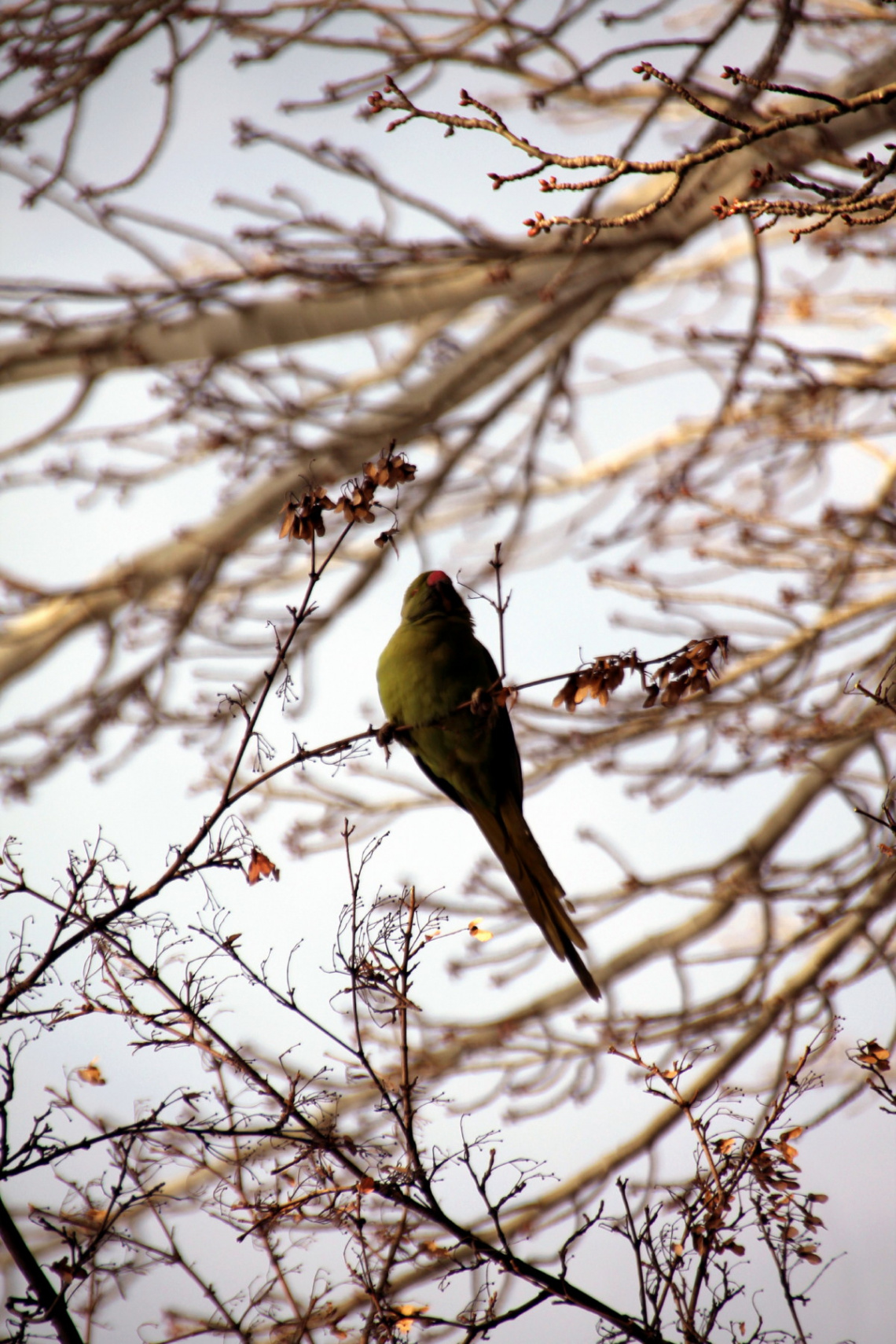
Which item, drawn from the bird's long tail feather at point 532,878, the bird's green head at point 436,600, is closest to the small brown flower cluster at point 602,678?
the bird's long tail feather at point 532,878

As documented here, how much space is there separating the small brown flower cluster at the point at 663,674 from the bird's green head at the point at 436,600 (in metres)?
1.32

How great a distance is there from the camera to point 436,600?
3221mm

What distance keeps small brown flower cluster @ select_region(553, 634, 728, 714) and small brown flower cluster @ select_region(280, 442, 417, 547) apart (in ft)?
1.49

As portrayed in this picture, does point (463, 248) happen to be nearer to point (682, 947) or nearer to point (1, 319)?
point (1, 319)

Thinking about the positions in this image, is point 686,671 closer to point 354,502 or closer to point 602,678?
point 602,678

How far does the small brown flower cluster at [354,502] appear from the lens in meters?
1.91

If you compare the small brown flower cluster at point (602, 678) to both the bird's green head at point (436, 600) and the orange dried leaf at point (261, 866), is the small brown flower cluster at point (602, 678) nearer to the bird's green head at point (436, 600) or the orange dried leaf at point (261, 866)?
the orange dried leaf at point (261, 866)

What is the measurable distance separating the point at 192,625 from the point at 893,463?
322 centimetres

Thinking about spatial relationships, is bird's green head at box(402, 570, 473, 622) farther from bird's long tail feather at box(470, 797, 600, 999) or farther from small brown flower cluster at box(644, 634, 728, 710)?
small brown flower cluster at box(644, 634, 728, 710)

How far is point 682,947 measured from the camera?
15.4ft

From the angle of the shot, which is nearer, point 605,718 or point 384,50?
point 384,50

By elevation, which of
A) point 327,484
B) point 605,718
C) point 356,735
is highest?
point 327,484

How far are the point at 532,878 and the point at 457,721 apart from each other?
1.61ft

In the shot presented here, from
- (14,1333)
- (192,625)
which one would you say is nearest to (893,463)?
(192,625)
